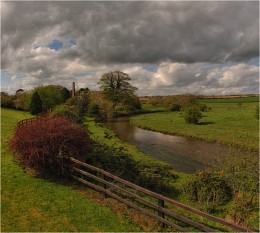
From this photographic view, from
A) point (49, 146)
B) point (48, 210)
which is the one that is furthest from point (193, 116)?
point (48, 210)

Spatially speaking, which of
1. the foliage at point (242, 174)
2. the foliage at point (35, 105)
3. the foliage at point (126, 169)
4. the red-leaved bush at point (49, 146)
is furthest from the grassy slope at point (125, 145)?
the foliage at point (35, 105)

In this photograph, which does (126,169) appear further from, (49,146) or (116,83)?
(116,83)

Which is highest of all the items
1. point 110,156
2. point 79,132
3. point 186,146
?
point 79,132

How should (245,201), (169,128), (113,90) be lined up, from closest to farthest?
(245,201) < (169,128) < (113,90)

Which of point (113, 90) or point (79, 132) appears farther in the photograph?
point (113, 90)

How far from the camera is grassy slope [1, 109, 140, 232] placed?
335 inches

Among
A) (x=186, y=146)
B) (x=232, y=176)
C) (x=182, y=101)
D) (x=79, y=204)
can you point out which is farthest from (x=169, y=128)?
(x=182, y=101)

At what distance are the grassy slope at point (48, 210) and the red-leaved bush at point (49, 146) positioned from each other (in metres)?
0.78

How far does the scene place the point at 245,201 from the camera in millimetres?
10367

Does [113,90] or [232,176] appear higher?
[113,90]

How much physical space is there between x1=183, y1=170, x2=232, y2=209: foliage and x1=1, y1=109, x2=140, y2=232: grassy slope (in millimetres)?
4483

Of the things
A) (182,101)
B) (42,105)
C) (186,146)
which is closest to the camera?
(186,146)

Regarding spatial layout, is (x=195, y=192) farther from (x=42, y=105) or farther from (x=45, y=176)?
(x=42, y=105)

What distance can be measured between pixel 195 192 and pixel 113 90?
208ft
